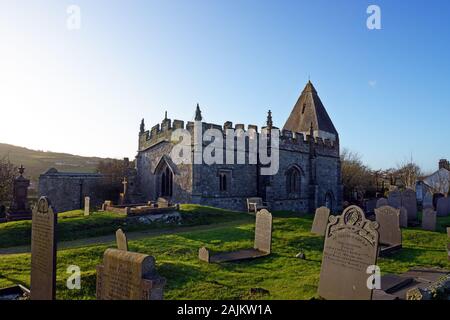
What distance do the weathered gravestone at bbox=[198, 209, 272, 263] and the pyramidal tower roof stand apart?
68.6 feet

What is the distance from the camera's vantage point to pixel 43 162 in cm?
6375

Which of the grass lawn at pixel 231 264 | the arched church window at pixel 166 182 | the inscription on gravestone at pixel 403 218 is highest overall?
the arched church window at pixel 166 182

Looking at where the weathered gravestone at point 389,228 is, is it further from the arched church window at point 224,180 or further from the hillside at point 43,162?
the hillside at point 43,162

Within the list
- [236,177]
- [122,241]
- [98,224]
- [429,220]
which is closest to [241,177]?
[236,177]

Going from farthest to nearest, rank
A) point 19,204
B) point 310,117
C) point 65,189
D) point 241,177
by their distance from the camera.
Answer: point 310,117 < point 65,189 < point 241,177 < point 19,204

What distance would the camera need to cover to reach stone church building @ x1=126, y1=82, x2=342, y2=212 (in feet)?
68.0

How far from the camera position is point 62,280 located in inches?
278

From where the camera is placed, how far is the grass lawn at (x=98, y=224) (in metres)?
→ 13.0

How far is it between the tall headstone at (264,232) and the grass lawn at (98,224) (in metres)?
6.17

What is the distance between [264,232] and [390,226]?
4.59 metres

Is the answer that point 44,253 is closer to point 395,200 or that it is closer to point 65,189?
point 395,200

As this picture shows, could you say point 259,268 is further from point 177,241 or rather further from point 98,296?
point 98,296

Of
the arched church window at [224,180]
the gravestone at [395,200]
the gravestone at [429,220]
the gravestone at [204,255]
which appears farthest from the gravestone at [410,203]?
the gravestone at [204,255]

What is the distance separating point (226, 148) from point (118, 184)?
1081 cm
